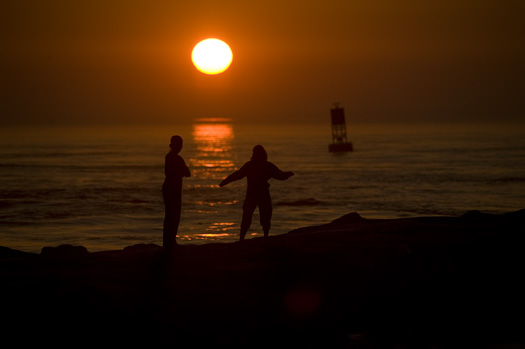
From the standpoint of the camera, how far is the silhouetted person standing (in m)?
9.82

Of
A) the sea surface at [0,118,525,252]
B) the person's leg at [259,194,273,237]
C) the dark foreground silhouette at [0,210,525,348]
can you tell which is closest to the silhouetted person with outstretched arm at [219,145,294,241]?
the person's leg at [259,194,273,237]

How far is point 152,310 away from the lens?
24.6 feet

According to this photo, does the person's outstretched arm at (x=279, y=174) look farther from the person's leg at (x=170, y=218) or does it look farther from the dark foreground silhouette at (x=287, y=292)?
the person's leg at (x=170, y=218)

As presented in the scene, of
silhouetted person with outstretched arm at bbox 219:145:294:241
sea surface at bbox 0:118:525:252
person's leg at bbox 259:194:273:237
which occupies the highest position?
silhouetted person with outstretched arm at bbox 219:145:294:241

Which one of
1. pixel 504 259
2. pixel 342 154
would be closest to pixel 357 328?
pixel 504 259

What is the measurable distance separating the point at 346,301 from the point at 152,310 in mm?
2700

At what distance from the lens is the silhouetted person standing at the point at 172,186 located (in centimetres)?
982

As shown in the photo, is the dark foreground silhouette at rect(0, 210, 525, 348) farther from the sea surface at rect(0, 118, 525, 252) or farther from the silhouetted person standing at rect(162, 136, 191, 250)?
the sea surface at rect(0, 118, 525, 252)

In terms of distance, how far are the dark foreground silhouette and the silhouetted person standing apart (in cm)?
36

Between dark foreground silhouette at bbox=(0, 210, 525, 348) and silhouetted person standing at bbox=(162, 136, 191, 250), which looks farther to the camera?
silhouetted person standing at bbox=(162, 136, 191, 250)

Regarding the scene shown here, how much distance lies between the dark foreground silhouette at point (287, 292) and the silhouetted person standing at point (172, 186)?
356mm

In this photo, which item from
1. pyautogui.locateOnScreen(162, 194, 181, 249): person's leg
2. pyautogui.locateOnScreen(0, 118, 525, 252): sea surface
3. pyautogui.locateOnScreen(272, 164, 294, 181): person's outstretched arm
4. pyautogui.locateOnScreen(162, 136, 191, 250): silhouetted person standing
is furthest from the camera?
pyautogui.locateOnScreen(0, 118, 525, 252): sea surface

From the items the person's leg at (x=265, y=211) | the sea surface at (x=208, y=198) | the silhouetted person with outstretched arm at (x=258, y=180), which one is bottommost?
the sea surface at (x=208, y=198)

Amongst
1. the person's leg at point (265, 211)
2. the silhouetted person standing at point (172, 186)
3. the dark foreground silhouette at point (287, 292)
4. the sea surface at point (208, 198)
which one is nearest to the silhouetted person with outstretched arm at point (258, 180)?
the person's leg at point (265, 211)
